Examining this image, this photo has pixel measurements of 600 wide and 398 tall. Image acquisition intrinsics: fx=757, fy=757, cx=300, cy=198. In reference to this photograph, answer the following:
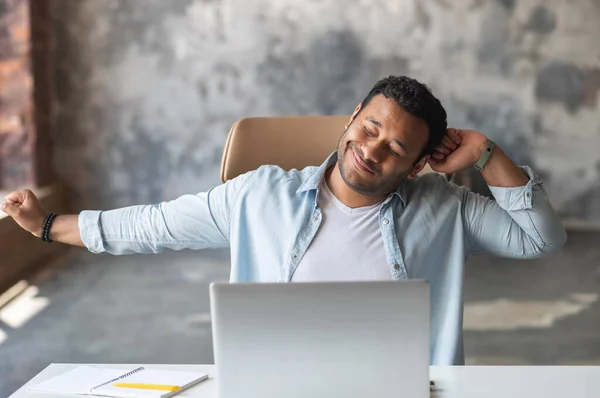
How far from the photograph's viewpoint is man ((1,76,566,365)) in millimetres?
1593

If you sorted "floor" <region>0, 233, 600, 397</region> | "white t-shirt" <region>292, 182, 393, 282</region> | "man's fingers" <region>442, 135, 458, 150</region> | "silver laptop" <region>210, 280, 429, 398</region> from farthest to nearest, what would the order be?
"floor" <region>0, 233, 600, 397</region> < "man's fingers" <region>442, 135, 458, 150</region> < "white t-shirt" <region>292, 182, 393, 282</region> < "silver laptop" <region>210, 280, 429, 398</region>

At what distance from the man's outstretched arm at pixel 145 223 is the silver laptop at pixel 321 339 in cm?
66

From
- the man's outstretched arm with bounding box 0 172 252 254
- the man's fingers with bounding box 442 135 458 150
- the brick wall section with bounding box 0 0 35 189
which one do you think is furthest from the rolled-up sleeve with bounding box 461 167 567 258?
the brick wall section with bounding box 0 0 35 189

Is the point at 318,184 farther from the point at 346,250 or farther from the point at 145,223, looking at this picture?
the point at 145,223

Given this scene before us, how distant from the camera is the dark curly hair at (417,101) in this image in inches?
62.9

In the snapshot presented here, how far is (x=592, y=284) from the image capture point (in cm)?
426

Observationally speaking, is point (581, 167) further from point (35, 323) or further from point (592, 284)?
point (35, 323)

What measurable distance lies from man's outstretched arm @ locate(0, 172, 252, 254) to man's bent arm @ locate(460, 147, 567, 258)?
527 millimetres

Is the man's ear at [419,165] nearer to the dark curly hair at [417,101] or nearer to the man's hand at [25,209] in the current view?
the dark curly hair at [417,101]

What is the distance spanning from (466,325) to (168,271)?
1.92m

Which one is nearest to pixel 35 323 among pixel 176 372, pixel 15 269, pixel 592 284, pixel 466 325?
pixel 15 269

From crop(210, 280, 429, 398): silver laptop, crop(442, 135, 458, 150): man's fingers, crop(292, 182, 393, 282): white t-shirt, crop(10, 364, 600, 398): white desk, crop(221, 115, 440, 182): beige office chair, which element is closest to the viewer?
crop(210, 280, 429, 398): silver laptop

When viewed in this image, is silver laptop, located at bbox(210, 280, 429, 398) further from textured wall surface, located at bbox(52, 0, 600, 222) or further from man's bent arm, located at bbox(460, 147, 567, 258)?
textured wall surface, located at bbox(52, 0, 600, 222)

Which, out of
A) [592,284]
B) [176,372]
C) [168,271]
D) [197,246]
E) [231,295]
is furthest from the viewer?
[168,271]
